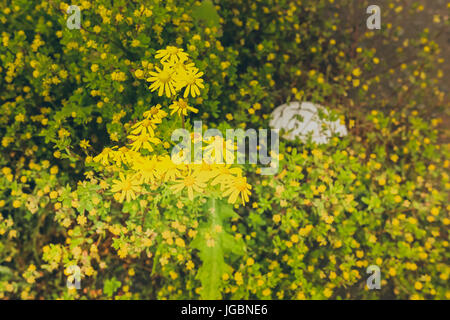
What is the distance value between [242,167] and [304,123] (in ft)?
2.48

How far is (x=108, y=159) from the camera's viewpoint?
1.35m

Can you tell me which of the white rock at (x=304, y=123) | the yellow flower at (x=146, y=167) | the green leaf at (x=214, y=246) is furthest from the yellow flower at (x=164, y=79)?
the white rock at (x=304, y=123)

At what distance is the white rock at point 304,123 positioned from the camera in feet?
7.07

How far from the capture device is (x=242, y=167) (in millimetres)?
1689

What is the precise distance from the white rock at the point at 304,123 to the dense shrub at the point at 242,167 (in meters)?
0.10

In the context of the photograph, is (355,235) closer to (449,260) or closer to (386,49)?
(449,260)

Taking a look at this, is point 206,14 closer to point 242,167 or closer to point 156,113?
point 156,113

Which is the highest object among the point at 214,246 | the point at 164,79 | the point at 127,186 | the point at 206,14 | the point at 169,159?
the point at 206,14

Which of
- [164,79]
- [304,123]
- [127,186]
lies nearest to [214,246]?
[127,186]

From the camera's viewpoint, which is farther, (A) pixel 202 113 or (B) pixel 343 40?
(B) pixel 343 40

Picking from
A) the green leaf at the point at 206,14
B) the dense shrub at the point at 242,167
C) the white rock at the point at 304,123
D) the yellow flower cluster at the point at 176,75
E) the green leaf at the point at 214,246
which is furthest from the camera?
the white rock at the point at 304,123

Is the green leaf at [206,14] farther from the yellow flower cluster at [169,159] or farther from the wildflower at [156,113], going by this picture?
the wildflower at [156,113]
